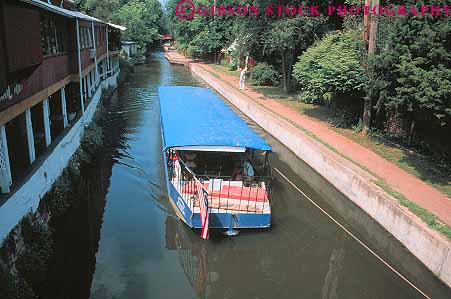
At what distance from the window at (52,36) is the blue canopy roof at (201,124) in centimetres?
492

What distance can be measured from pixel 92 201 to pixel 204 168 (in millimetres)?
4121

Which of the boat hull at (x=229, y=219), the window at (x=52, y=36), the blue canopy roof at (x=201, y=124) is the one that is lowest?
the boat hull at (x=229, y=219)

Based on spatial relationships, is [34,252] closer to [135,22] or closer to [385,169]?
[385,169]

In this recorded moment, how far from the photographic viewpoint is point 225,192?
39.0 feet

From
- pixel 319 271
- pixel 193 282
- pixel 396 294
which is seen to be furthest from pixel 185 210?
pixel 396 294

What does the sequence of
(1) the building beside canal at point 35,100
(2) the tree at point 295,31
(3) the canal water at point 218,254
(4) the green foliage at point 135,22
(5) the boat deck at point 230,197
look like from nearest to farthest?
(1) the building beside canal at point 35,100 < (3) the canal water at point 218,254 < (5) the boat deck at point 230,197 < (2) the tree at point 295,31 < (4) the green foliage at point 135,22

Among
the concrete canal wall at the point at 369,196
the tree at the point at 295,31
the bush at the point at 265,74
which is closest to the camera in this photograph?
the concrete canal wall at the point at 369,196

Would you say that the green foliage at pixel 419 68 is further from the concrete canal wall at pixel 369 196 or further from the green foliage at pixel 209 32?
the green foliage at pixel 209 32

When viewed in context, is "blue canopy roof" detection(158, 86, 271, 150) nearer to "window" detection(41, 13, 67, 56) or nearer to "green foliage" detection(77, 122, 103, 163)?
"green foliage" detection(77, 122, 103, 163)

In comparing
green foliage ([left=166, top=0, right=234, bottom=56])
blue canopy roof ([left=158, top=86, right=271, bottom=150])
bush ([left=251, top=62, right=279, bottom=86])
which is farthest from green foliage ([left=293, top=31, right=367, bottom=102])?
green foliage ([left=166, top=0, right=234, bottom=56])

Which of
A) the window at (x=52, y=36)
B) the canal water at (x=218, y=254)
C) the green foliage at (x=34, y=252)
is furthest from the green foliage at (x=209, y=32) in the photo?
the green foliage at (x=34, y=252)

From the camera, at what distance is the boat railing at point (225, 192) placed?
11500mm

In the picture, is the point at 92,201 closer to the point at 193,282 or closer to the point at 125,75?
the point at 193,282

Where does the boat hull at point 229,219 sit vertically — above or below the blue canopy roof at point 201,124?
below
